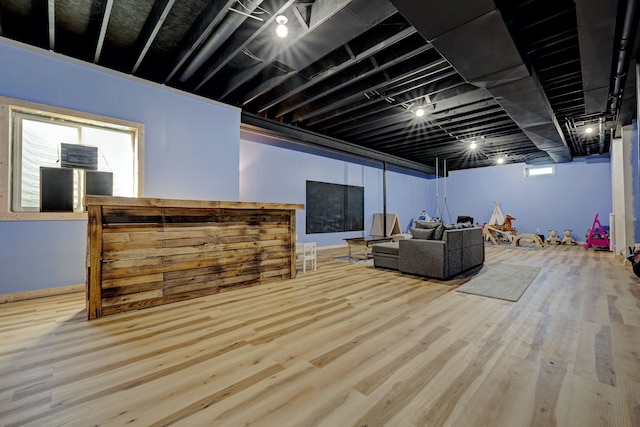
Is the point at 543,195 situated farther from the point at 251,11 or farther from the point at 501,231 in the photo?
the point at 251,11

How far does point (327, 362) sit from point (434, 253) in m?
2.88

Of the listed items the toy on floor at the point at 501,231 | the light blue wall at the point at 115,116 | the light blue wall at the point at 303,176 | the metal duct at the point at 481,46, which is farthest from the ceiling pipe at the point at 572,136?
the light blue wall at the point at 115,116

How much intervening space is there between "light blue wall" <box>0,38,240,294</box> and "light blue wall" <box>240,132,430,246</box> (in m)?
1.23

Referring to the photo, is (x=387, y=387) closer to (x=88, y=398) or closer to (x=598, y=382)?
(x=598, y=382)

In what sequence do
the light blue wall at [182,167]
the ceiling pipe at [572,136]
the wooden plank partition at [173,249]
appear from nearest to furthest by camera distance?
the wooden plank partition at [173,249], the light blue wall at [182,167], the ceiling pipe at [572,136]

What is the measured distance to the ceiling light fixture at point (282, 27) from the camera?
115 inches

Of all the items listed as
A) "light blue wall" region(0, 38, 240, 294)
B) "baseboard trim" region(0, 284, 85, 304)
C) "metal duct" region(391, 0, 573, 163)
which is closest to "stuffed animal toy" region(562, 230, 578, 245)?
"metal duct" region(391, 0, 573, 163)

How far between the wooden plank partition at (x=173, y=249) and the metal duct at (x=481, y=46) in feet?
8.89

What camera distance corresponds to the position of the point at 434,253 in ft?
13.6

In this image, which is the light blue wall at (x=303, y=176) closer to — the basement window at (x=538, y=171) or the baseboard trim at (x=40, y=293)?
the baseboard trim at (x=40, y=293)

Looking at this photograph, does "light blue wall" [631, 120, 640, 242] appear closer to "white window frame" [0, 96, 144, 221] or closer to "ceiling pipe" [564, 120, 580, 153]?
"ceiling pipe" [564, 120, 580, 153]

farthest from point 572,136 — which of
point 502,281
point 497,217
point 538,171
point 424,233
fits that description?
point 424,233

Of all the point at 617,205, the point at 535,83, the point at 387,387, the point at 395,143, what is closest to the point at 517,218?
the point at 617,205

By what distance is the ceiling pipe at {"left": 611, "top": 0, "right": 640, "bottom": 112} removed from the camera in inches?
101
